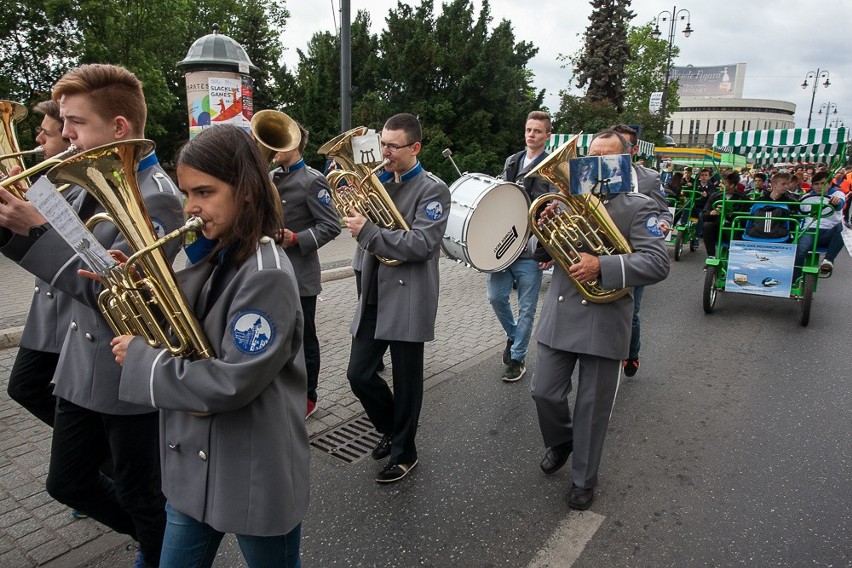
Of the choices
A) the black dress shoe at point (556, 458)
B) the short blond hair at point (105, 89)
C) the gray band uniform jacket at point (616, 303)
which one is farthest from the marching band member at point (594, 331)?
the short blond hair at point (105, 89)

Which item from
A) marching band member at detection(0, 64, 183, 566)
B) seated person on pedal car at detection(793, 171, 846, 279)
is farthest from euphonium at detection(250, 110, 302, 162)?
seated person on pedal car at detection(793, 171, 846, 279)

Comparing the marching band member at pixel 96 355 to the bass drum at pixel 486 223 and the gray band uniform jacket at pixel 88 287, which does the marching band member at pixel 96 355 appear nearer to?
the gray band uniform jacket at pixel 88 287

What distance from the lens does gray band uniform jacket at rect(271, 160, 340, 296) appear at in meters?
3.96

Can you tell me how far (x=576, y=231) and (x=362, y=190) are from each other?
3.75ft

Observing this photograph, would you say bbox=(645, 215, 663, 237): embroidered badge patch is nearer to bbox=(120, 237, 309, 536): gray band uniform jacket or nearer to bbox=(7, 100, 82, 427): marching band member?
bbox=(120, 237, 309, 536): gray band uniform jacket

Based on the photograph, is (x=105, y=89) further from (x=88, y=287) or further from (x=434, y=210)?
(x=434, y=210)

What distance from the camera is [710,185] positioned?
494 inches

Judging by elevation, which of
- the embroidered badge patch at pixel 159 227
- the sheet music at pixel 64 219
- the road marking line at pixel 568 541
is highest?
the sheet music at pixel 64 219

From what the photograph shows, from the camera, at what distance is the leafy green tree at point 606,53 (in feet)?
111

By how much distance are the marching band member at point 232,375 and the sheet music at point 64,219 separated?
251 mm

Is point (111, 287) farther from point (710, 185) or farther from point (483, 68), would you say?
point (483, 68)

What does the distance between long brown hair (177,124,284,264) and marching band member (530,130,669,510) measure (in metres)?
1.72

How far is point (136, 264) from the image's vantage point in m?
1.61

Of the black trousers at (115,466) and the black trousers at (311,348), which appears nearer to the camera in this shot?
the black trousers at (115,466)
